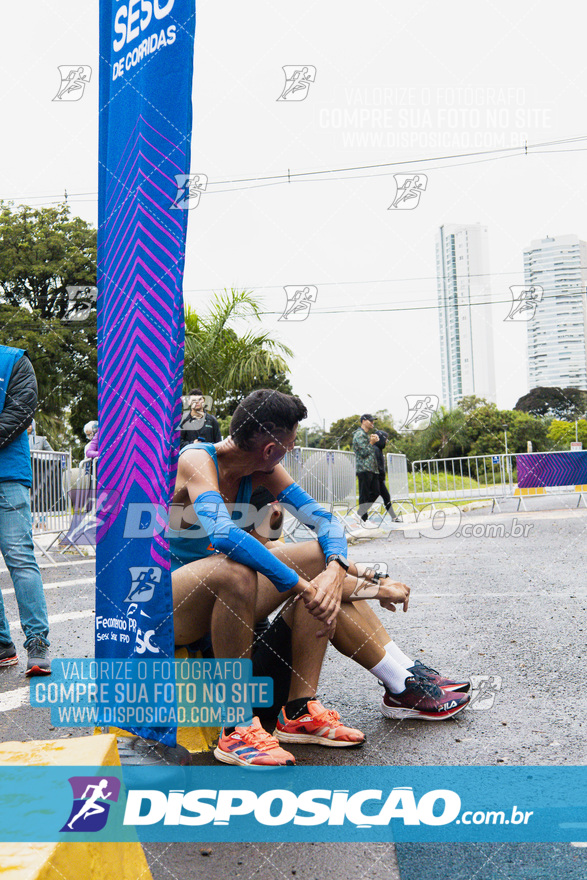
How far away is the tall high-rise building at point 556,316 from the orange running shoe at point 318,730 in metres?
17.9

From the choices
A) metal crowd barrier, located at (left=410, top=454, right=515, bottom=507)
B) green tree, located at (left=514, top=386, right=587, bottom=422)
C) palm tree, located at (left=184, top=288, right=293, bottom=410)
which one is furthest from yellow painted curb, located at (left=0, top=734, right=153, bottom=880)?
green tree, located at (left=514, top=386, right=587, bottom=422)

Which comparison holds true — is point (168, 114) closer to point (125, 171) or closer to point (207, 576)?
point (125, 171)

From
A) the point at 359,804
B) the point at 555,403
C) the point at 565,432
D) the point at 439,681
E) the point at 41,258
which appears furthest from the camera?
the point at 555,403

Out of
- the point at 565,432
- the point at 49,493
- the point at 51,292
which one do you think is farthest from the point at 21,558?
the point at 565,432

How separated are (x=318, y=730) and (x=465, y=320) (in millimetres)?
19784

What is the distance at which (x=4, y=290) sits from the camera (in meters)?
29.4

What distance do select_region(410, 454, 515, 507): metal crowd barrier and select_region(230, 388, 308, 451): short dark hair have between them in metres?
15.6

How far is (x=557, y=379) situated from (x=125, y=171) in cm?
1917

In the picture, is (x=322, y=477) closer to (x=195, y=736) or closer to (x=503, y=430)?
(x=195, y=736)

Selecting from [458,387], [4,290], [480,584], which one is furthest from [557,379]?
[4,290]

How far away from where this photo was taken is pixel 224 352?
16.1 metres

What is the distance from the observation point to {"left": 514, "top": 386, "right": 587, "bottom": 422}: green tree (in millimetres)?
40938

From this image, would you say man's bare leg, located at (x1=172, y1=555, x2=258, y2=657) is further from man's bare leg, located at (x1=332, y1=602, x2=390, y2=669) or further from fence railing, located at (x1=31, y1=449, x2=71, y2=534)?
fence railing, located at (x1=31, y1=449, x2=71, y2=534)

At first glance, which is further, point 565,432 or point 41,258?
point 565,432
